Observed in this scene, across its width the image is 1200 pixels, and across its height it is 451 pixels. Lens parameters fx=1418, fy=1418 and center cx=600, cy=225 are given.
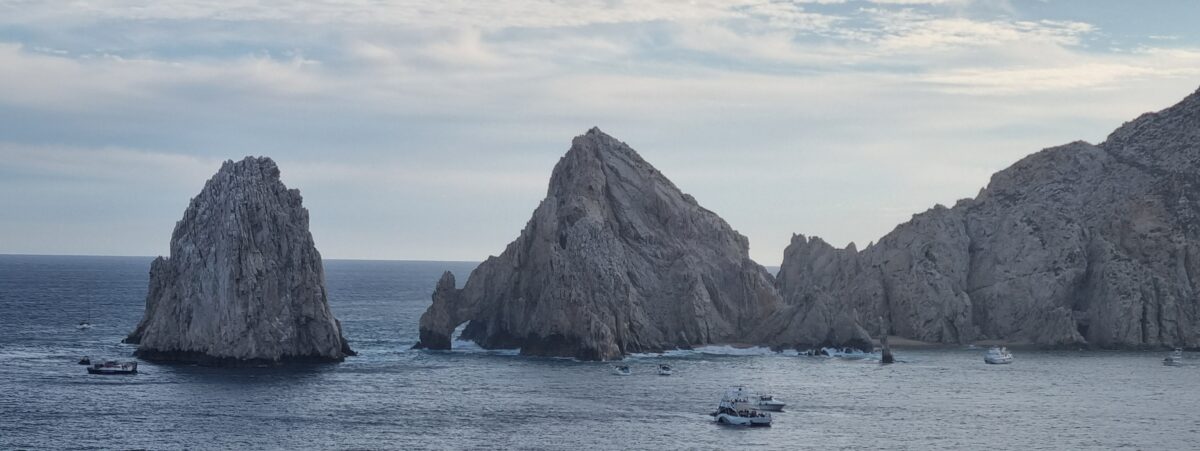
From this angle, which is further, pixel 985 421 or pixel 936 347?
pixel 936 347

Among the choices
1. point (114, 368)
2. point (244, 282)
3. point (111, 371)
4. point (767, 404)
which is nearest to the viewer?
point (767, 404)

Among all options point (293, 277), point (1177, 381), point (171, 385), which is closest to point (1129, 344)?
point (1177, 381)

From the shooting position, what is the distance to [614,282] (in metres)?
170

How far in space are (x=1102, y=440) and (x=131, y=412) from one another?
77.4 metres

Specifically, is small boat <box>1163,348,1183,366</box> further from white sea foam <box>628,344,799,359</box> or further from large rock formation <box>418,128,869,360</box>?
white sea foam <box>628,344,799,359</box>

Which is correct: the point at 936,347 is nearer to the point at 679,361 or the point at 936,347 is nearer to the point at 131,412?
the point at 679,361

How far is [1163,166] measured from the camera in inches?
7594

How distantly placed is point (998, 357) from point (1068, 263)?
89.7 ft

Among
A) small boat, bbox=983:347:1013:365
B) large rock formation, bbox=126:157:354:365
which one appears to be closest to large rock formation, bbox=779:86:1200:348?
small boat, bbox=983:347:1013:365

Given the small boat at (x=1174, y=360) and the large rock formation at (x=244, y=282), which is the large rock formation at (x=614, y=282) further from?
the small boat at (x=1174, y=360)

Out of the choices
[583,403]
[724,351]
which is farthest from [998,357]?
[583,403]

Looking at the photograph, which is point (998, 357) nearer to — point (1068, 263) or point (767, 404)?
point (1068, 263)

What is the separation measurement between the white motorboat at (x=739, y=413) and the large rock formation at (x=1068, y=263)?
59.9 m

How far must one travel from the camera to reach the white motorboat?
4557 inches
